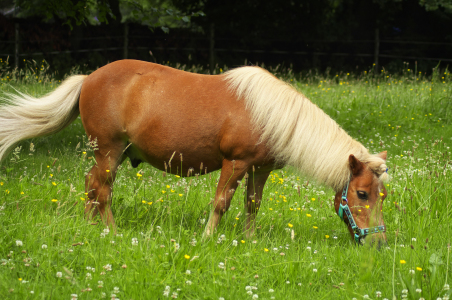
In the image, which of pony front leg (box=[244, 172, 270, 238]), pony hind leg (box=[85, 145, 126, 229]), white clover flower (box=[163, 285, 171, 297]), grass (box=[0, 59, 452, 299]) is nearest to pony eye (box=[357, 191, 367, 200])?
grass (box=[0, 59, 452, 299])

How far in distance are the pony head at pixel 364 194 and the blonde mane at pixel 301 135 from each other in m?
0.03

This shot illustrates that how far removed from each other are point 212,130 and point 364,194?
1344mm

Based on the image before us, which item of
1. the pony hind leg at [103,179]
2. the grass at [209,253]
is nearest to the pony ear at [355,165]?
the grass at [209,253]

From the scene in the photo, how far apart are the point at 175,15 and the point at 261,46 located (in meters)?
12.7

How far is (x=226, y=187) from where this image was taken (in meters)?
3.53

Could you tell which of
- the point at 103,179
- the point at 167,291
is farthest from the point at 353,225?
the point at 103,179

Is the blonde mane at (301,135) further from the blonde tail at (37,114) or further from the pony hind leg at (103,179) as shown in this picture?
the blonde tail at (37,114)

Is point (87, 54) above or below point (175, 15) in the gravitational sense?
below

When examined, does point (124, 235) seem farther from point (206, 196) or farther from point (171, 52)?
point (171, 52)

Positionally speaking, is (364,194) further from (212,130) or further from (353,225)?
(212,130)

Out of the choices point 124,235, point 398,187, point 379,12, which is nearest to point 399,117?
point 398,187

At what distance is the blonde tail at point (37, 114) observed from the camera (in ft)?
12.7

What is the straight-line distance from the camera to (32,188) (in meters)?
4.09

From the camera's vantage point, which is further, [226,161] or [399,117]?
[399,117]
